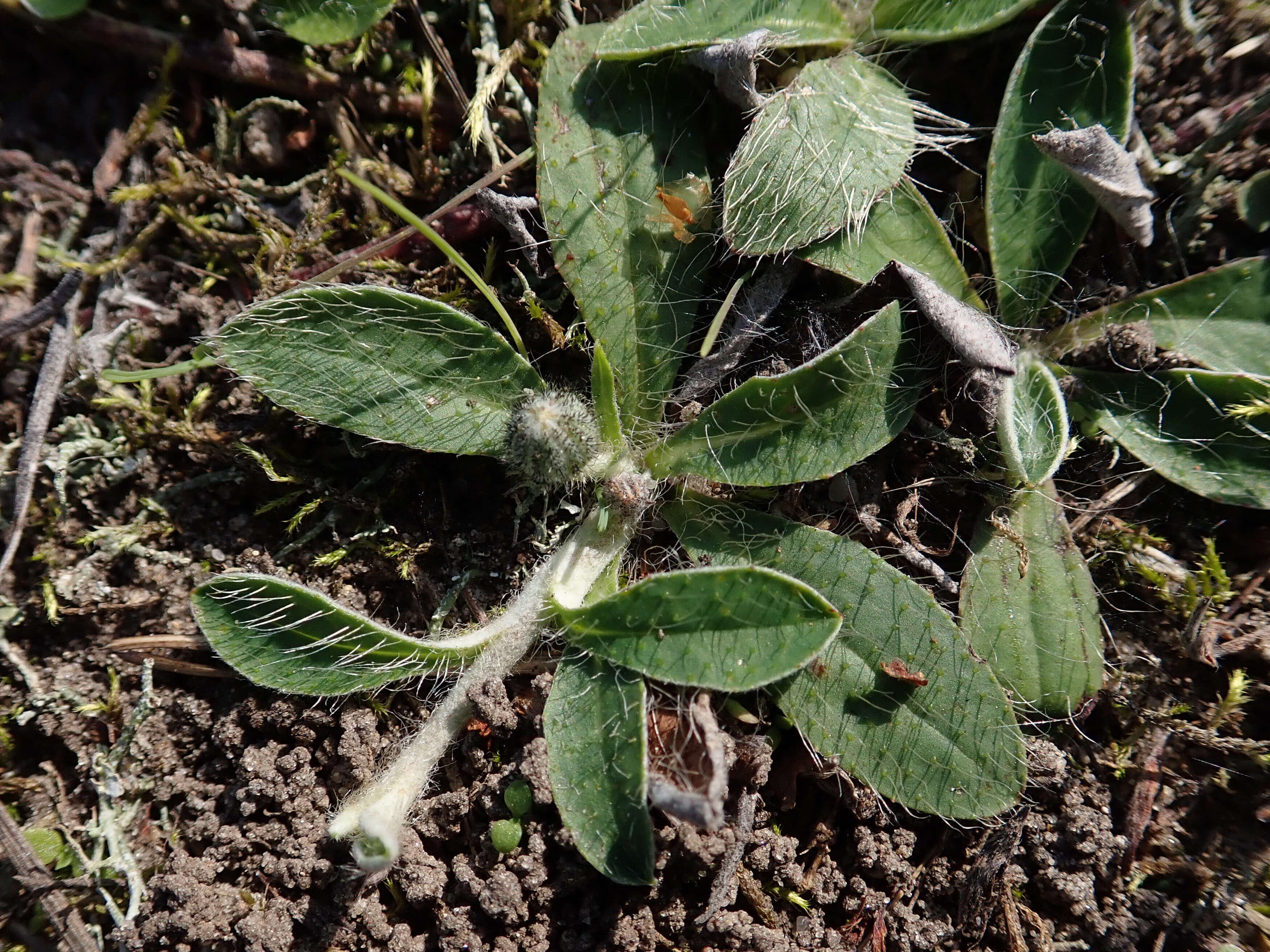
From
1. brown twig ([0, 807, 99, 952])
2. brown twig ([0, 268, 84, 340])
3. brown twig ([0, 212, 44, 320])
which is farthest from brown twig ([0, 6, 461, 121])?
brown twig ([0, 807, 99, 952])

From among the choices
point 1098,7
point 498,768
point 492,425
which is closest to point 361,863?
point 498,768

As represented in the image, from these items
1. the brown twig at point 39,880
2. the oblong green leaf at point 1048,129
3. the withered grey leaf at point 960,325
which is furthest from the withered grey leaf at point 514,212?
the brown twig at point 39,880

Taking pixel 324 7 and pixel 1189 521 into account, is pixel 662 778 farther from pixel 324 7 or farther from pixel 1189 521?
pixel 324 7

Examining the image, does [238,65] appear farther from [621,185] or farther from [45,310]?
[621,185]

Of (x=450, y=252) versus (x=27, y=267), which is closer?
(x=450, y=252)

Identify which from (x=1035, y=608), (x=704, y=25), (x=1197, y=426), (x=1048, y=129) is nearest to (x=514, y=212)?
(x=704, y=25)

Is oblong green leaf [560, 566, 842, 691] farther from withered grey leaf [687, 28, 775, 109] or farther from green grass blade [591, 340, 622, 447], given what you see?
withered grey leaf [687, 28, 775, 109]
